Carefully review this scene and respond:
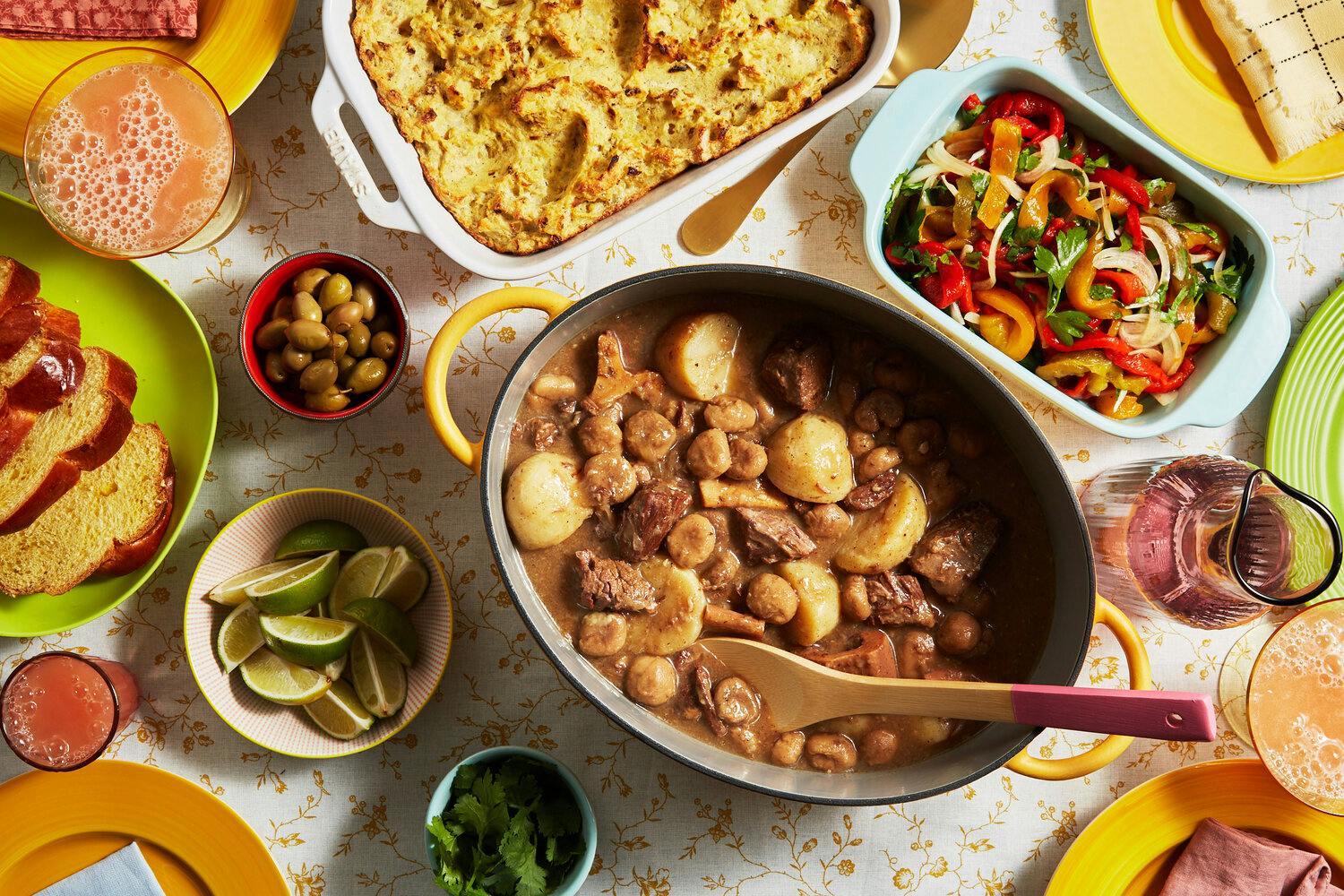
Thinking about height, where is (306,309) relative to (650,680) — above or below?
above

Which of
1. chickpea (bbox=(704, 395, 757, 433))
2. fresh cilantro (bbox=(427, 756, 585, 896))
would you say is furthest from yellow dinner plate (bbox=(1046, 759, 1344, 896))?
chickpea (bbox=(704, 395, 757, 433))

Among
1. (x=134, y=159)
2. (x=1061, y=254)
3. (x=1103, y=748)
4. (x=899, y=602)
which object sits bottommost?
(x=1103, y=748)

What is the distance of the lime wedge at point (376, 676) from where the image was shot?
8.29 feet

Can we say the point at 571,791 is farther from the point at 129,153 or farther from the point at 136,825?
the point at 129,153

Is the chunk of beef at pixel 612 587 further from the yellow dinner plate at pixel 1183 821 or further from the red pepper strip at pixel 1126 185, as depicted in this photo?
the red pepper strip at pixel 1126 185

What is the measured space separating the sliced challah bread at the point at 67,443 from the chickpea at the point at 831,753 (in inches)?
83.2

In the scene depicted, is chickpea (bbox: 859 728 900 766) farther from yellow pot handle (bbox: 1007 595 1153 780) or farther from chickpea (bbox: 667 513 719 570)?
chickpea (bbox: 667 513 719 570)

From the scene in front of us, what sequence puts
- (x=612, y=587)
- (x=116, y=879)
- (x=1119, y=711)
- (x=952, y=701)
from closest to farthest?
(x=1119, y=711)
(x=952, y=701)
(x=612, y=587)
(x=116, y=879)

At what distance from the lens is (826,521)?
251 cm

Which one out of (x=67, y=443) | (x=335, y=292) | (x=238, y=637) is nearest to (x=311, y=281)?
(x=335, y=292)

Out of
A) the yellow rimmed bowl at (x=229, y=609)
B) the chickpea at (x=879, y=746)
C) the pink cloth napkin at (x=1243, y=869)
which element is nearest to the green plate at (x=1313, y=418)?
the pink cloth napkin at (x=1243, y=869)

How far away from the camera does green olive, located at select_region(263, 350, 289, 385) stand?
99.8 inches

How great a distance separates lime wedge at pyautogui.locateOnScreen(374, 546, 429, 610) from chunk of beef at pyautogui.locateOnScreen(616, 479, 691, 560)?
1.93ft

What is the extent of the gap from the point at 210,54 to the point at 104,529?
4.50 feet
